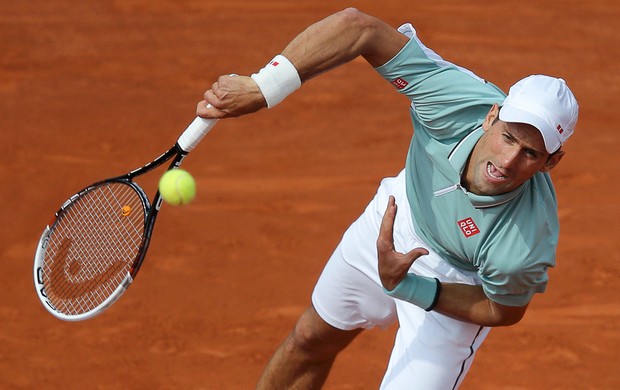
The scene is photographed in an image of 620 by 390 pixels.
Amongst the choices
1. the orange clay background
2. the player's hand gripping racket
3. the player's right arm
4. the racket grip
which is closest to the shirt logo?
the player's right arm

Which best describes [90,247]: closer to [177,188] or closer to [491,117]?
[177,188]

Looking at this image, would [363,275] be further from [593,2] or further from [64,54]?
[593,2]

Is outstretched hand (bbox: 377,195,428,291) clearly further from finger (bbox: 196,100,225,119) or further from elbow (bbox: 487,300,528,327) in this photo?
finger (bbox: 196,100,225,119)

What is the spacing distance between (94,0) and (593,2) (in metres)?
A: 4.19

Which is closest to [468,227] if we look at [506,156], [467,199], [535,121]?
Result: [467,199]

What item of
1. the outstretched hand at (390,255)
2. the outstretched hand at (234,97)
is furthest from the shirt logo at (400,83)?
the outstretched hand at (234,97)

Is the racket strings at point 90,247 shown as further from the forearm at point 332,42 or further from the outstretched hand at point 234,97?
the forearm at point 332,42

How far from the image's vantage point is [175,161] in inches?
166

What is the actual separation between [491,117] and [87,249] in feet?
6.67

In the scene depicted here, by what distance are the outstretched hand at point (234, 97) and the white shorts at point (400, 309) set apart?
1.03 metres

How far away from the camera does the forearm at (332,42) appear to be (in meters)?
3.90

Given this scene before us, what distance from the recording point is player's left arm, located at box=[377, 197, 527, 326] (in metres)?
4.05

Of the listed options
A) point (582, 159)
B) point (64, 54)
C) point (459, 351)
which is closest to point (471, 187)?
point (459, 351)

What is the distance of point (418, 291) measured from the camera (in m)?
4.16
